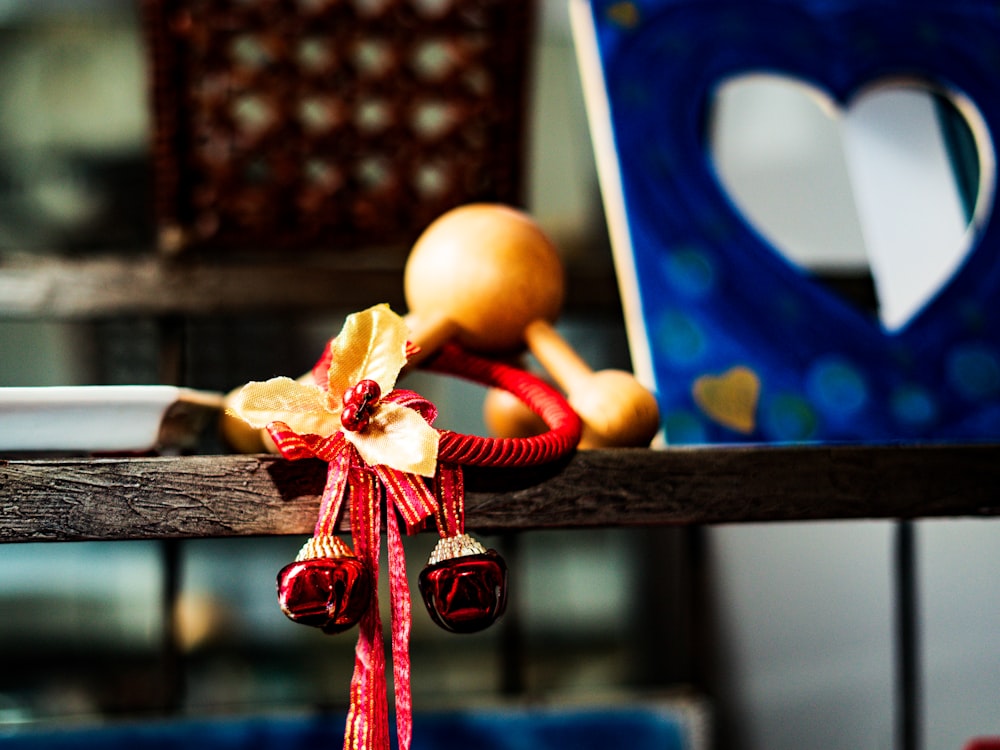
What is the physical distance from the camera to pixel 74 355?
1246 millimetres

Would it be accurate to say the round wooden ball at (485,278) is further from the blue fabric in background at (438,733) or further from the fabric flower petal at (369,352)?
the blue fabric in background at (438,733)

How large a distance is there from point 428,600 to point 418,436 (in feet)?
0.21

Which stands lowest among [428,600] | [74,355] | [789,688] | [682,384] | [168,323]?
[789,688]

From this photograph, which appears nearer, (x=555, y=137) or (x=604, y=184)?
(x=604, y=184)

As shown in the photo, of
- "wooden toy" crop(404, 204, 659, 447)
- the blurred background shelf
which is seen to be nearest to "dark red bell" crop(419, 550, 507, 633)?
"wooden toy" crop(404, 204, 659, 447)

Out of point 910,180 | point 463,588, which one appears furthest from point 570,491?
point 910,180

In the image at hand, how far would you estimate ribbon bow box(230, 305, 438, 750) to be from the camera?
339 mm

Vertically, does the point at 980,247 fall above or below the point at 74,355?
below

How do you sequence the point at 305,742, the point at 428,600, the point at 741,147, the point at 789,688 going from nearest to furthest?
1. the point at 428,600
2. the point at 305,742
3. the point at 741,147
4. the point at 789,688

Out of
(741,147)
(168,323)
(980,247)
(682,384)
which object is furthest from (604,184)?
(741,147)

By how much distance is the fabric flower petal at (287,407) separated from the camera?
337 mm

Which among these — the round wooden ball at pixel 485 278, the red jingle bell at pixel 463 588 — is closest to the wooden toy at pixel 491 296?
the round wooden ball at pixel 485 278

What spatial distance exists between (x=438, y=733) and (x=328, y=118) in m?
0.53

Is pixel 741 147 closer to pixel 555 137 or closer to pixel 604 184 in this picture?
pixel 555 137
